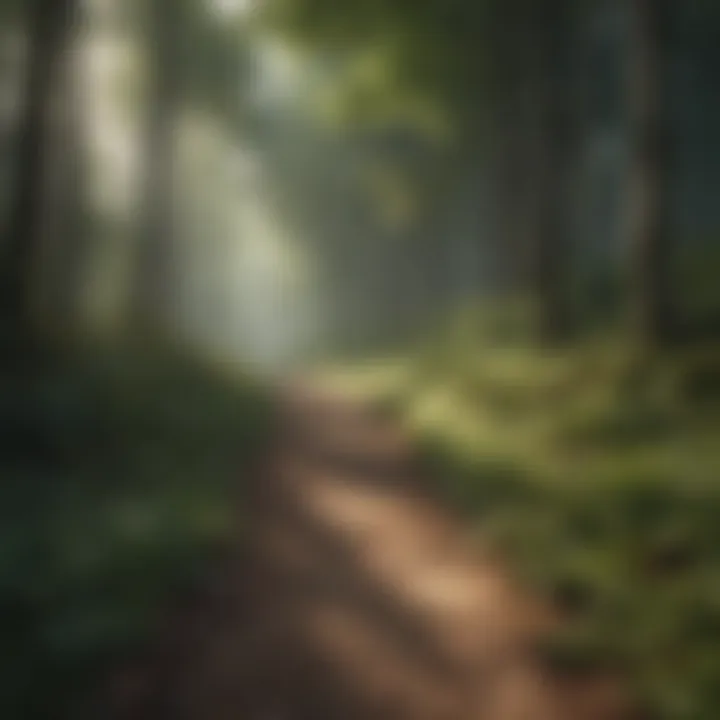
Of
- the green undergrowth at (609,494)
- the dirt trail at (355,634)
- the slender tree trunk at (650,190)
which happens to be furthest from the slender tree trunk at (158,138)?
the dirt trail at (355,634)

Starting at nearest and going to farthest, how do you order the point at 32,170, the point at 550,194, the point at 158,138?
the point at 32,170
the point at 550,194
the point at 158,138

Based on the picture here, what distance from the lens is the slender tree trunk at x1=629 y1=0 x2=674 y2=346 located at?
1298 centimetres

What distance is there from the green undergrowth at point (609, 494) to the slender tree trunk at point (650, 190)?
556 millimetres

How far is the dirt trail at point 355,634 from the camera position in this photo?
6.17 m

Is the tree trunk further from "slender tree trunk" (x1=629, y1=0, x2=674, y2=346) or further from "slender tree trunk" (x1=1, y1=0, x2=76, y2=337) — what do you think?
"slender tree trunk" (x1=1, y1=0, x2=76, y2=337)

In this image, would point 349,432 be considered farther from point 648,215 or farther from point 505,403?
point 648,215

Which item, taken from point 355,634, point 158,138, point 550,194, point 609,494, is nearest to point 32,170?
point 158,138

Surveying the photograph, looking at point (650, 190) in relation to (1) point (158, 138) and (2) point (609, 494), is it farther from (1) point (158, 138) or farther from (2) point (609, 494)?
(1) point (158, 138)

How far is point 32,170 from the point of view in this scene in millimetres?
13766

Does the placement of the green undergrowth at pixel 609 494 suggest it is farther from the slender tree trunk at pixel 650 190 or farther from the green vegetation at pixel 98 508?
the green vegetation at pixel 98 508

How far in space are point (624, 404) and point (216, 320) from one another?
1469 inches

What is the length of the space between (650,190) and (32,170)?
7940 mm

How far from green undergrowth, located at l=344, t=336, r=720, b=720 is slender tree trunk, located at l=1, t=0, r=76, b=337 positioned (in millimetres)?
5627

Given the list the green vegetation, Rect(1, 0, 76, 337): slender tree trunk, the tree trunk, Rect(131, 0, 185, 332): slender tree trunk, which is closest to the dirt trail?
the green vegetation
